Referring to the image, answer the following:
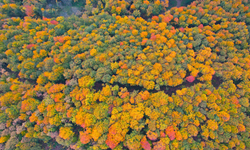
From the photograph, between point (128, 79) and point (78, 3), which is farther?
point (78, 3)

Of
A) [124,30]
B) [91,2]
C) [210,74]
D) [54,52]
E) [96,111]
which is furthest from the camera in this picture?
[91,2]

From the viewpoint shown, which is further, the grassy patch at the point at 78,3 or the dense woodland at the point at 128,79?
the grassy patch at the point at 78,3

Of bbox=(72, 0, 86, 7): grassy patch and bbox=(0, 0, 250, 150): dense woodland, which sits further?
bbox=(72, 0, 86, 7): grassy patch

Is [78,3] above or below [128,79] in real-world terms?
above

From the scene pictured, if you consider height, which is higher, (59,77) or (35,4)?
(35,4)

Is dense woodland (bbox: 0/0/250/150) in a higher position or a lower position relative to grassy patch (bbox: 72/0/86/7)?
lower

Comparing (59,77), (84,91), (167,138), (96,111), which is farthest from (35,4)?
(167,138)

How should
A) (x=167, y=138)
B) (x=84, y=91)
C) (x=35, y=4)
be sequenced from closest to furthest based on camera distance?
(x=167, y=138) < (x=84, y=91) < (x=35, y=4)

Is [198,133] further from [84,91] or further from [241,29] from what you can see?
[241,29]
